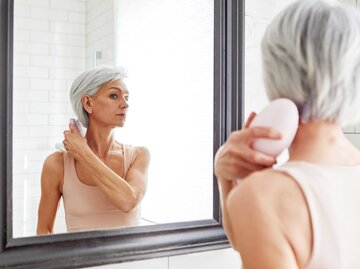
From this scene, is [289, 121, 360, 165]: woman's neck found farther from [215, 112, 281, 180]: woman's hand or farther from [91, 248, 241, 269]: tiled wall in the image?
[91, 248, 241, 269]: tiled wall

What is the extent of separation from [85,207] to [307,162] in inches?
24.0

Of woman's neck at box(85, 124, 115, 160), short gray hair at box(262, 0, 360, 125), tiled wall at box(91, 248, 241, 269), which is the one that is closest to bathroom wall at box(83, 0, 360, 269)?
tiled wall at box(91, 248, 241, 269)

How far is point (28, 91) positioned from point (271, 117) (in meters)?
0.60

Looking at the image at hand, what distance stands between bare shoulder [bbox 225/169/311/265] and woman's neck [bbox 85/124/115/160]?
22.1 inches

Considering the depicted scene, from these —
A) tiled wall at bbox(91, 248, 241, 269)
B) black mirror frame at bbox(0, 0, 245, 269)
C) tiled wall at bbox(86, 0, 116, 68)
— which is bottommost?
tiled wall at bbox(91, 248, 241, 269)

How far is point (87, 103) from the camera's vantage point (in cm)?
104

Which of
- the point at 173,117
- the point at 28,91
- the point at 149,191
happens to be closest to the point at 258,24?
the point at 173,117

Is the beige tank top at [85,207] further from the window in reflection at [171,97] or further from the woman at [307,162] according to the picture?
the woman at [307,162]

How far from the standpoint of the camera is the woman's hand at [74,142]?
40.2 inches

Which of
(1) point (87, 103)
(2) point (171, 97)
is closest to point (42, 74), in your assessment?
(1) point (87, 103)

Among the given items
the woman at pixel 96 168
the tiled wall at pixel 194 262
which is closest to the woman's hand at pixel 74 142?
the woman at pixel 96 168

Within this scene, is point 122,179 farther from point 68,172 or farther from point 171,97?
point 171,97

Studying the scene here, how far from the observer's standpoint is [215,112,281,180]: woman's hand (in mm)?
588

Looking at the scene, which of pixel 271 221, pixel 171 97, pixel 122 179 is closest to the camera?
pixel 271 221
